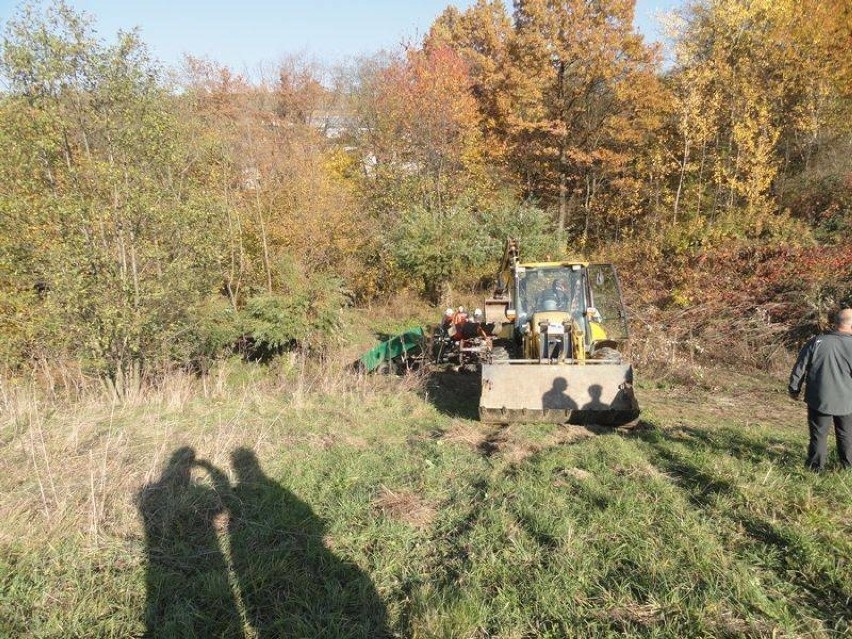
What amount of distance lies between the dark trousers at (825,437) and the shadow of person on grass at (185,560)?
475 centimetres

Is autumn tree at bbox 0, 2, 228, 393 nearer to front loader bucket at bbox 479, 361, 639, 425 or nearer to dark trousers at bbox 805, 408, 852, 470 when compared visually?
front loader bucket at bbox 479, 361, 639, 425

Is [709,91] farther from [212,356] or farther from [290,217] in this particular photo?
[212,356]

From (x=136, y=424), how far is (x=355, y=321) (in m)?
12.0

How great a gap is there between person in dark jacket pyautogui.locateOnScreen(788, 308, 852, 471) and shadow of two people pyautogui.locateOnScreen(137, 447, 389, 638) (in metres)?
3.95

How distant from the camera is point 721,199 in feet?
60.1

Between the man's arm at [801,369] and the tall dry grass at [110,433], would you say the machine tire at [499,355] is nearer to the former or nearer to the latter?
the tall dry grass at [110,433]

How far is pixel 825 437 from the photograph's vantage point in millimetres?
4555

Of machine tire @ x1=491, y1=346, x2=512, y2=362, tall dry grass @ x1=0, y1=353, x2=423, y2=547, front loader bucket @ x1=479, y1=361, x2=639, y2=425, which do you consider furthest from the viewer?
→ machine tire @ x1=491, y1=346, x2=512, y2=362

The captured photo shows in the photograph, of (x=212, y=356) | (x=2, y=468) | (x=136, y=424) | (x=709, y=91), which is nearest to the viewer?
(x=2, y=468)

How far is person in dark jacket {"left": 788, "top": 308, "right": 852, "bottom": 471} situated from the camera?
4.42 meters

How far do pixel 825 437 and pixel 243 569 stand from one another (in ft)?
15.9

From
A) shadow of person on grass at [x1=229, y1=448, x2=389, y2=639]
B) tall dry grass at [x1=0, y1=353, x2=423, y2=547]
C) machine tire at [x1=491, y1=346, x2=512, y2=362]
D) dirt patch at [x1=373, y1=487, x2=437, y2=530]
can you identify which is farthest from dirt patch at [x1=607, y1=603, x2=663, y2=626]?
machine tire at [x1=491, y1=346, x2=512, y2=362]

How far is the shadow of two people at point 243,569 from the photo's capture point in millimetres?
3145

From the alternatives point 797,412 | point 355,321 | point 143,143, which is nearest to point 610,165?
point 355,321
